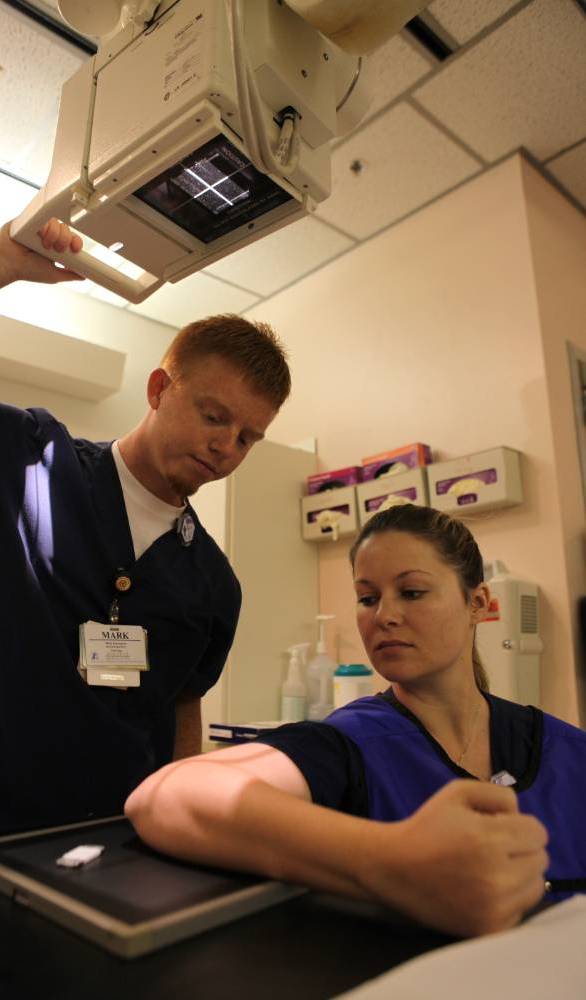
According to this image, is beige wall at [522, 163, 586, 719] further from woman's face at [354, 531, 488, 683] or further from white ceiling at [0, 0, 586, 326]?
woman's face at [354, 531, 488, 683]

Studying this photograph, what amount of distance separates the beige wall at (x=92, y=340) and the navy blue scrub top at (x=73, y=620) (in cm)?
149

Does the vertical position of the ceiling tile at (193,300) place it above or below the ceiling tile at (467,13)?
below

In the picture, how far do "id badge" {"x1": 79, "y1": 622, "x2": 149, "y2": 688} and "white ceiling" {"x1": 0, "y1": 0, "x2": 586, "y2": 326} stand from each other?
159 centimetres

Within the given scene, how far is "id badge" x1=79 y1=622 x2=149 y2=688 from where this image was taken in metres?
1.19

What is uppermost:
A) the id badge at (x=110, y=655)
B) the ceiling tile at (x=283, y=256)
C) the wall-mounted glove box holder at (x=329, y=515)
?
the ceiling tile at (x=283, y=256)

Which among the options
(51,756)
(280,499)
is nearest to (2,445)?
(51,756)

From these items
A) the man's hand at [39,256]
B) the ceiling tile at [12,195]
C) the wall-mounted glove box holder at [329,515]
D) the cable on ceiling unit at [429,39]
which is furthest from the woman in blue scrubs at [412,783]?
the ceiling tile at [12,195]

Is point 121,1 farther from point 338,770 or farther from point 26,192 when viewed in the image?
point 26,192

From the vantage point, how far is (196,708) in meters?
1.52

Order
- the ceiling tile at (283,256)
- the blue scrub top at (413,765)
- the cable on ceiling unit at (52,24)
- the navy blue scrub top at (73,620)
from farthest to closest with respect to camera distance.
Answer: the ceiling tile at (283,256)
the cable on ceiling unit at (52,24)
the navy blue scrub top at (73,620)
the blue scrub top at (413,765)

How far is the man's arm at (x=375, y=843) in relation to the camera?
520 millimetres

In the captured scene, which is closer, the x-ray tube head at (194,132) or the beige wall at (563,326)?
the x-ray tube head at (194,132)

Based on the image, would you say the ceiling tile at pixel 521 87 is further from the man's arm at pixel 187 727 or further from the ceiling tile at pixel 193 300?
the man's arm at pixel 187 727

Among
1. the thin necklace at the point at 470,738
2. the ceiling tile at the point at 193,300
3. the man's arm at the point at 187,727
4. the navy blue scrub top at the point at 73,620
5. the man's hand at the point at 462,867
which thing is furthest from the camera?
the ceiling tile at the point at 193,300
